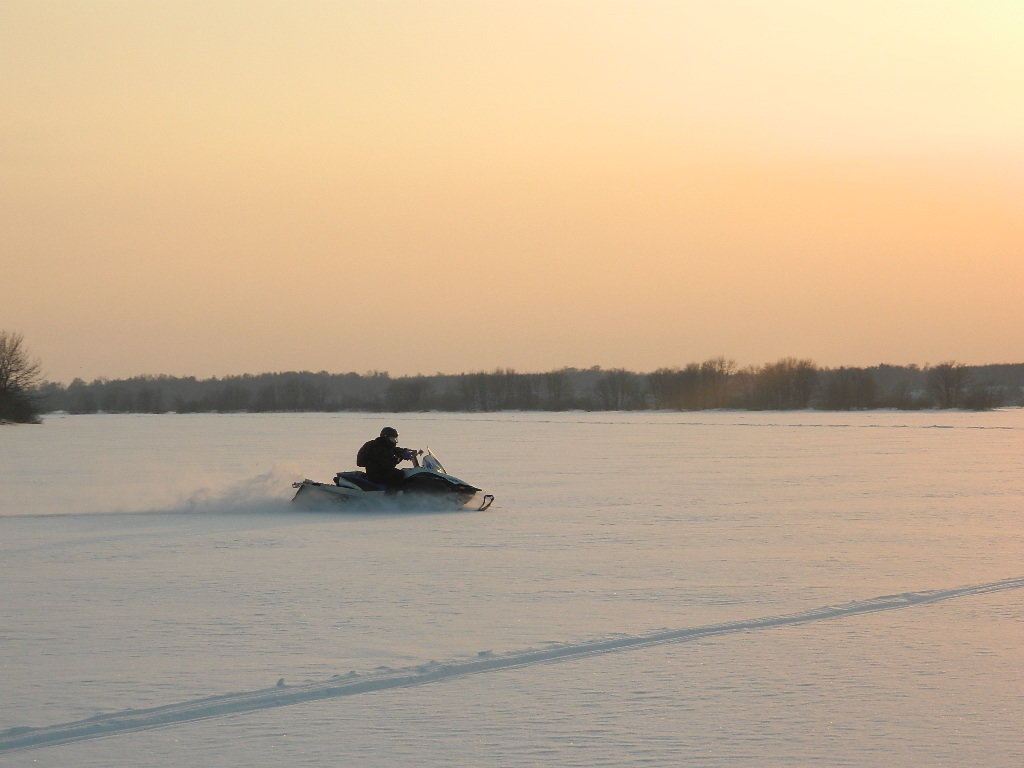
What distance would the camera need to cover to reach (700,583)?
945 centimetres

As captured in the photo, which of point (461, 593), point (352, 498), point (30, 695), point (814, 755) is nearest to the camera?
point (814, 755)

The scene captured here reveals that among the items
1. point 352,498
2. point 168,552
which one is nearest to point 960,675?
point 168,552

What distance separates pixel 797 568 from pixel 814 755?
5.49 metres

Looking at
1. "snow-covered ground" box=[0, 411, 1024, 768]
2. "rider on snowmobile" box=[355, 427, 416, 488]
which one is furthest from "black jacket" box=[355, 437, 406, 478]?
"snow-covered ground" box=[0, 411, 1024, 768]

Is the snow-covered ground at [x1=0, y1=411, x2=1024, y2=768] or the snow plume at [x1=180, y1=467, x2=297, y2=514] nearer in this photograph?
the snow-covered ground at [x1=0, y1=411, x2=1024, y2=768]

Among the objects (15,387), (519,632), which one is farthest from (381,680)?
(15,387)

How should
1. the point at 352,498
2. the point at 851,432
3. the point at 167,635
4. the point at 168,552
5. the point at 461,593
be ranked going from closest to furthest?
the point at 167,635 → the point at 461,593 → the point at 168,552 → the point at 352,498 → the point at 851,432

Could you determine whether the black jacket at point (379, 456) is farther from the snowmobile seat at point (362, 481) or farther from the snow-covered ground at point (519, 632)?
the snow-covered ground at point (519, 632)

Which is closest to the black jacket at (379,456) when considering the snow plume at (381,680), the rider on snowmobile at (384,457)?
the rider on snowmobile at (384,457)

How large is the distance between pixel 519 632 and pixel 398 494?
8.97 m

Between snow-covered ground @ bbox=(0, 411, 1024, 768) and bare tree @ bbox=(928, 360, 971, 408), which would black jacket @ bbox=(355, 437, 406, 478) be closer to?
snow-covered ground @ bbox=(0, 411, 1024, 768)

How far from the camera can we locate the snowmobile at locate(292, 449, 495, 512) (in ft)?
52.6

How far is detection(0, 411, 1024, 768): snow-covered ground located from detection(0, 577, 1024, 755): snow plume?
22 millimetres

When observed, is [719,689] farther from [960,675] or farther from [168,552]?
[168,552]
